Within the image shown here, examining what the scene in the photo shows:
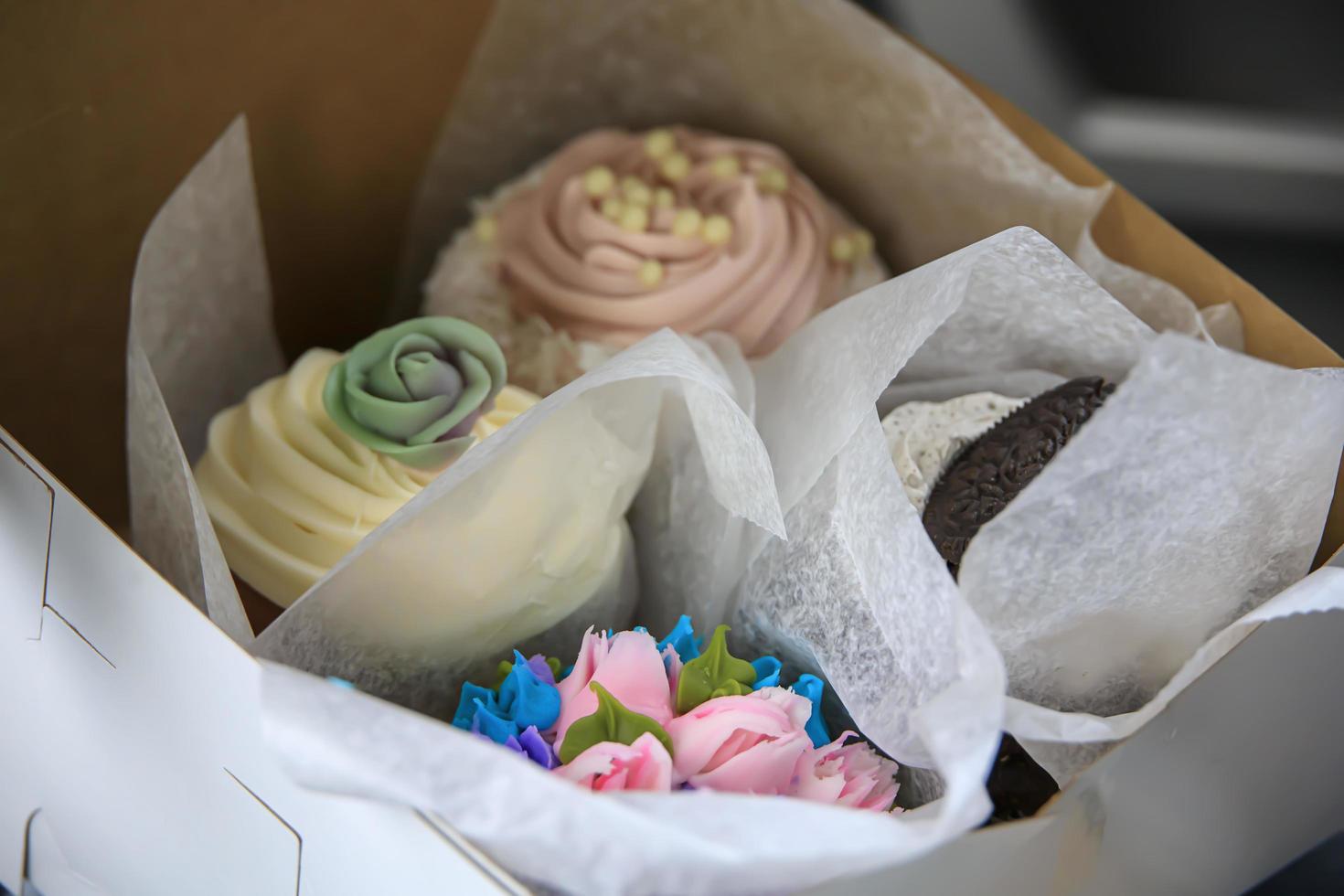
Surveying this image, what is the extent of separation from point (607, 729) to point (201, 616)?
0.16 metres

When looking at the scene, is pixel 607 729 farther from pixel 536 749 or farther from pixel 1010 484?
pixel 1010 484

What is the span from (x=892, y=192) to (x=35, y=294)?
517 millimetres

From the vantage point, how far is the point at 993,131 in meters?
0.75

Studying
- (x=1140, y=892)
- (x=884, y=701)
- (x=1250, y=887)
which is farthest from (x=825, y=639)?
(x=1250, y=887)

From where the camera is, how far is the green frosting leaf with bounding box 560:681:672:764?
0.49 m

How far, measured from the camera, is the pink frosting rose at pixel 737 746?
0.48 m

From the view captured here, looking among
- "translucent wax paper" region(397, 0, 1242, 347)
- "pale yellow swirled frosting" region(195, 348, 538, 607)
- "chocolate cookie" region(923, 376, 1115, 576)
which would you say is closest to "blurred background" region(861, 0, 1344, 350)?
"translucent wax paper" region(397, 0, 1242, 347)

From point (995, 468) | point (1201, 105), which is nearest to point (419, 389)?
point (995, 468)

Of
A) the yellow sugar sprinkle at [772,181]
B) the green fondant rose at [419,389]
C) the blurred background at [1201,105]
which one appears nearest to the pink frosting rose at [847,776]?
the green fondant rose at [419,389]

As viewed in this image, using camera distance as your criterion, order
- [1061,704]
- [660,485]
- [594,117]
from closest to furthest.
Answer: [1061,704]
[660,485]
[594,117]

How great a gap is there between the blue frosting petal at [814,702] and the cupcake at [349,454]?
20 cm

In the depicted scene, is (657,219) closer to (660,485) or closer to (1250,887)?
(660,485)

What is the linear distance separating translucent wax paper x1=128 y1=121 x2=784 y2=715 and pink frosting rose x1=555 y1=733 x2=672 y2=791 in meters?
0.12

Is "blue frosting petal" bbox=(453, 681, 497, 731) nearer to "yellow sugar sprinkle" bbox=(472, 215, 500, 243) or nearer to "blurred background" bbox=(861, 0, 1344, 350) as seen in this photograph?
"yellow sugar sprinkle" bbox=(472, 215, 500, 243)
